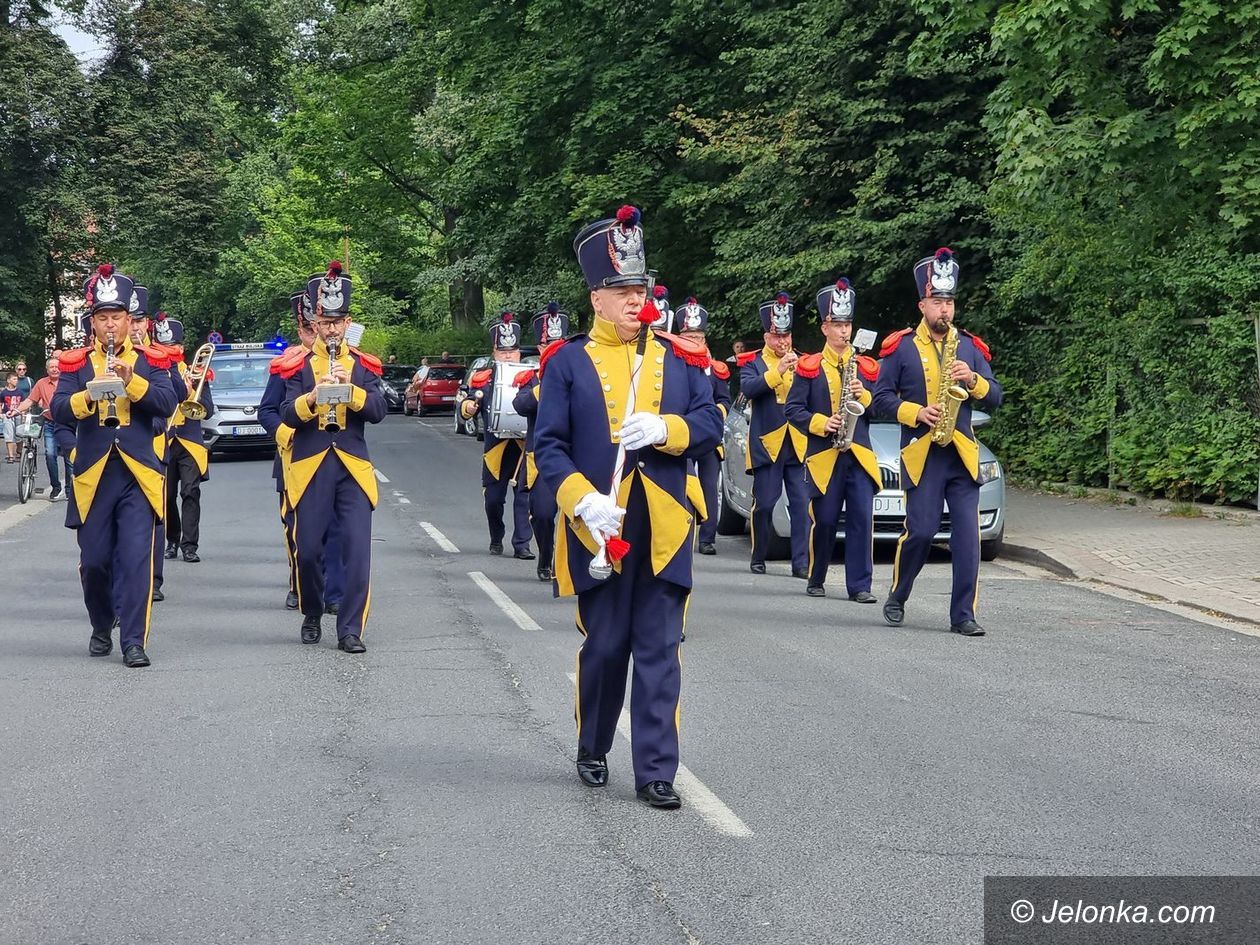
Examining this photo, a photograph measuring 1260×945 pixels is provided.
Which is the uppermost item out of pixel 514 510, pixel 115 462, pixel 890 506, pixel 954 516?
pixel 115 462

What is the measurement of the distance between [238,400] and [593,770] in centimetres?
2362

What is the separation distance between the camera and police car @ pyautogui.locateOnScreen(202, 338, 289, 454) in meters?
29.0

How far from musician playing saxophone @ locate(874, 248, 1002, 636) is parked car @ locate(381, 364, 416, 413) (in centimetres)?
4425

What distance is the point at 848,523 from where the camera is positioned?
12312mm

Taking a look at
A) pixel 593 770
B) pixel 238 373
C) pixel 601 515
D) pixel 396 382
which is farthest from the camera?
pixel 396 382

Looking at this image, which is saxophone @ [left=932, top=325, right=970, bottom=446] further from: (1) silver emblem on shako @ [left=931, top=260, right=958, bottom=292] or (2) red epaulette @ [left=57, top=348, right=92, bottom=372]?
(2) red epaulette @ [left=57, top=348, right=92, bottom=372]

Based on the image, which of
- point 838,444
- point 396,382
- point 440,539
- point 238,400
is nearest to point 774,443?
point 838,444

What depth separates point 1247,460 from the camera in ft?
52.1

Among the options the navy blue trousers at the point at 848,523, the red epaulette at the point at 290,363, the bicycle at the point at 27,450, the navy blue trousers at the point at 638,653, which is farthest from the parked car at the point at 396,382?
the navy blue trousers at the point at 638,653

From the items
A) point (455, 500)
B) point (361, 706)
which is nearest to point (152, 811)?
point (361, 706)

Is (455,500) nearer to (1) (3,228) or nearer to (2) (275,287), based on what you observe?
(1) (3,228)

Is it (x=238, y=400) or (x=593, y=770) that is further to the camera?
(x=238, y=400)

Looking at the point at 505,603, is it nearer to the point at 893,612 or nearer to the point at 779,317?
the point at 893,612

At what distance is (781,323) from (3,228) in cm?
3669
